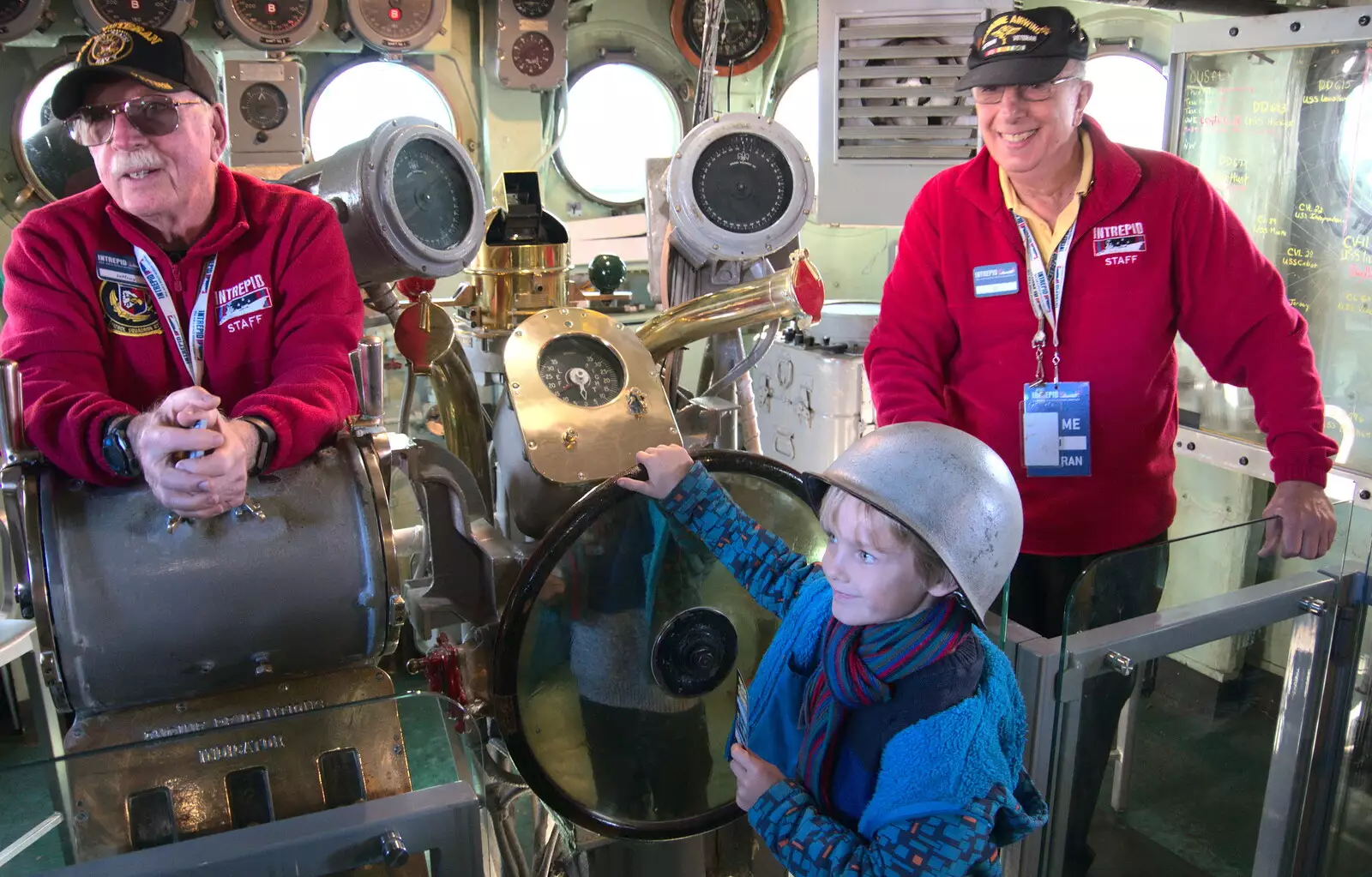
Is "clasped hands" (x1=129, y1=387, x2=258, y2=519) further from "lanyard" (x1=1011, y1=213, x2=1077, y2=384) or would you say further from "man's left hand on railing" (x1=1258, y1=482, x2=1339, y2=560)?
"man's left hand on railing" (x1=1258, y1=482, x2=1339, y2=560)

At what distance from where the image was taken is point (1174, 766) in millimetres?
1852

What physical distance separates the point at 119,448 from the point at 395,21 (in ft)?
12.8

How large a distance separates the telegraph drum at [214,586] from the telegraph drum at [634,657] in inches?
10.0

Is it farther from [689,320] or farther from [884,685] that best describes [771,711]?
[689,320]

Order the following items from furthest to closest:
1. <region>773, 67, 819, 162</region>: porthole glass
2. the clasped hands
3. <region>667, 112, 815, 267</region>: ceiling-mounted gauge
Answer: <region>773, 67, 819, 162</region>: porthole glass → <region>667, 112, 815, 267</region>: ceiling-mounted gauge → the clasped hands

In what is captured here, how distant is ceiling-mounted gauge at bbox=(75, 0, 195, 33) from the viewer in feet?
14.0

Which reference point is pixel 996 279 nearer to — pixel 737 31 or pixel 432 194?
pixel 432 194

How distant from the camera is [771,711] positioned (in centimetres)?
152

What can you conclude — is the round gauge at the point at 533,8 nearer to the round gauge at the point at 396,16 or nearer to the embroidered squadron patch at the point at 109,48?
the round gauge at the point at 396,16

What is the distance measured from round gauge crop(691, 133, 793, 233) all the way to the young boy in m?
1.26

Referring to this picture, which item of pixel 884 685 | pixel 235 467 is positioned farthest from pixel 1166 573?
pixel 235 467

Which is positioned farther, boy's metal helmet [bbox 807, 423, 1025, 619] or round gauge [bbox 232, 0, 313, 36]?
round gauge [bbox 232, 0, 313, 36]

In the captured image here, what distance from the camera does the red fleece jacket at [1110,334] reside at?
2002 millimetres

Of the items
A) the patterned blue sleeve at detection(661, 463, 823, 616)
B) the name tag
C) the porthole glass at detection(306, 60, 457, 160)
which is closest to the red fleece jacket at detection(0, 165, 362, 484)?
the patterned blue sleeve at detection(661, 463, 823, 616)
